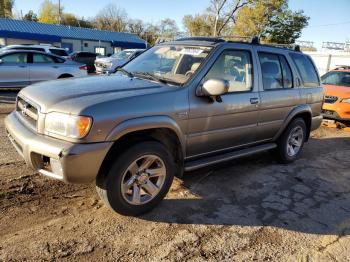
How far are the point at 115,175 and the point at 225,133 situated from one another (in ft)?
5.66

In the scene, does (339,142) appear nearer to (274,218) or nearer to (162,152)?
(274,218)

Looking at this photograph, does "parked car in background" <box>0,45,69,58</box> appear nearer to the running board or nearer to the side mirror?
the running board

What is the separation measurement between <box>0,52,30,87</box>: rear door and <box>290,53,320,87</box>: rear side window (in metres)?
9.02

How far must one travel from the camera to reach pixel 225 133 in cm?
467

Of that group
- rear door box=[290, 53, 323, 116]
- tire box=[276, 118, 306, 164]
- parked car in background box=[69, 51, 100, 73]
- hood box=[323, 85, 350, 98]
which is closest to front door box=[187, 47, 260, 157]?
tire box=[276, 118, 306, 164]

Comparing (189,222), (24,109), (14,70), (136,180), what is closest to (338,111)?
(189,222)

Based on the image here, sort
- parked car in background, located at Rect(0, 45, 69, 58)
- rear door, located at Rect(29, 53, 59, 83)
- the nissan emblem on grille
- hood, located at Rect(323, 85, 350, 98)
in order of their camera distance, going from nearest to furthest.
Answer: the nissan emblem on grille
hood, located at Rect(323, 85, 350, 98)
rear door, located at Rect(29, 53, 59, 83)
parked car in background, located at Rect(0, 45, 69, 58)

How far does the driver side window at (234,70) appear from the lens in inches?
178

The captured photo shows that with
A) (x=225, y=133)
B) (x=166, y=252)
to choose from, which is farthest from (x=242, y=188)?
(x=166, y=252)

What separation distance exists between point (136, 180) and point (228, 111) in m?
1.53

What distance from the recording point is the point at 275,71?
219 inches

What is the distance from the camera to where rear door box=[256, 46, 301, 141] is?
206 inches

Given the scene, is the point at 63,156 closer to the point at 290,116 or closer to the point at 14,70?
the point at 290,116

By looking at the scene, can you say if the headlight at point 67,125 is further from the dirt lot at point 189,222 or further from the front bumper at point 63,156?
the dirt lot at point 189,222
